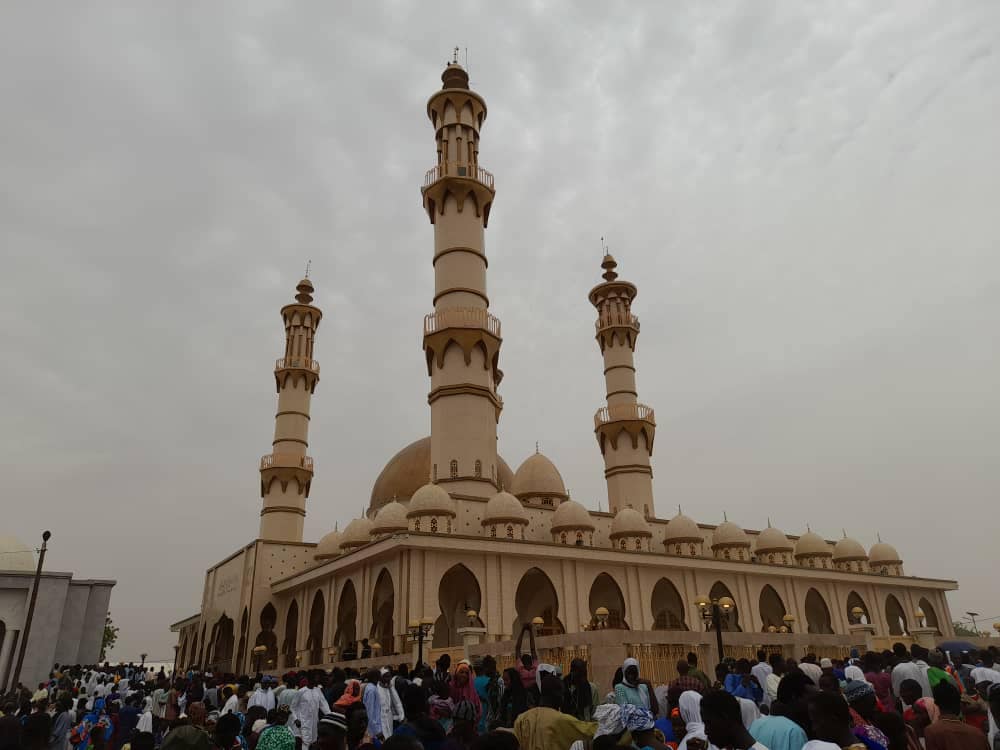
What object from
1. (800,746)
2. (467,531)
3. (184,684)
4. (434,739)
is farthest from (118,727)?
(467,531)

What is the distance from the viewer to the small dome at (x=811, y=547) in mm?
36000

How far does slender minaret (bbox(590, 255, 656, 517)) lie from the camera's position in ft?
119

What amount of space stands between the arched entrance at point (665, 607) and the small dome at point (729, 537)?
515 centimetres

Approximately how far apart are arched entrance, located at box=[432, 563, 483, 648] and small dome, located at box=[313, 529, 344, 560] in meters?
6.91

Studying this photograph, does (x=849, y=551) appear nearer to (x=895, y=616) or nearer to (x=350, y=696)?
(x=895, y=616)

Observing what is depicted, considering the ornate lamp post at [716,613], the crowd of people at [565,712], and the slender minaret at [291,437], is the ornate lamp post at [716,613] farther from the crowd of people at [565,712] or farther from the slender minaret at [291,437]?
the slender minaret at [291,437]

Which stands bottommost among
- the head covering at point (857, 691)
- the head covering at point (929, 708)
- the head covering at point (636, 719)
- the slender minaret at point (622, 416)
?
the head covering at point (929, 708)

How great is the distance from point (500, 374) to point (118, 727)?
35.4 m

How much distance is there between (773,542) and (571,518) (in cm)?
1198

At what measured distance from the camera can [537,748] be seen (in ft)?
15.8

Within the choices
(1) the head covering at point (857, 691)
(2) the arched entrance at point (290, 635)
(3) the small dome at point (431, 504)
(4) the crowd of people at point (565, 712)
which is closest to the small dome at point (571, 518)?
(3) the small dome at point (431, 504)

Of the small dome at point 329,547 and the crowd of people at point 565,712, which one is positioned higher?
the small dome at point 329,547

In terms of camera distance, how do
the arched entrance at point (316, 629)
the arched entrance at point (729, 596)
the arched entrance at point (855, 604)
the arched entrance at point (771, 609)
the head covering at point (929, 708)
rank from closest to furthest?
the head covering at point (929, 708)
the arched entrance at point (316, 629)
the arched entrance at point (729, 596)
the arched entrance at point (771, 609)
the arched entrance at point (855, 604)

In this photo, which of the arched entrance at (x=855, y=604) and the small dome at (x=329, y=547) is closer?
the small dome at (x=329, y=547)
